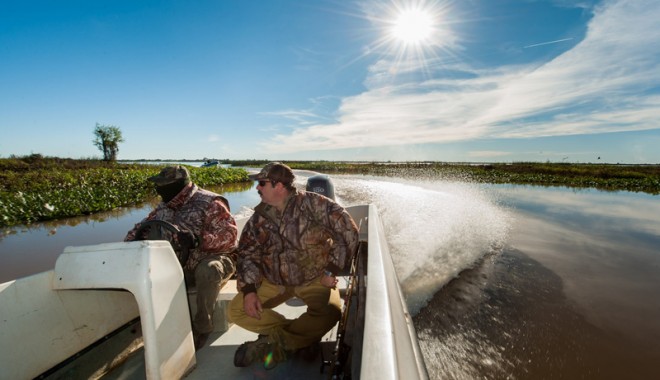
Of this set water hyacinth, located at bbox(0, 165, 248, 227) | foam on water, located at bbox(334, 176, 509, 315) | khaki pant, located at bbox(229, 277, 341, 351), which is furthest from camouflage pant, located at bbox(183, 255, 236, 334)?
water hyacinth, located at bbox(0, 165, 248, 227)

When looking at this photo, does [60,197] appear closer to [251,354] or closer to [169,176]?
[169,176]

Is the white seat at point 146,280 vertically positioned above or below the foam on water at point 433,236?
above

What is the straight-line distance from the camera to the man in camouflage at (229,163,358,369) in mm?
2373

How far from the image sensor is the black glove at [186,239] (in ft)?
7.97

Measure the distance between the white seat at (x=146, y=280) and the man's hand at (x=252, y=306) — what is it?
479mm

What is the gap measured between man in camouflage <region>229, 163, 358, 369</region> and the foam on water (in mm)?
2568

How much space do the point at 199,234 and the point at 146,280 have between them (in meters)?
0.97

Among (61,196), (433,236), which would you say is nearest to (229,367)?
(433,236)

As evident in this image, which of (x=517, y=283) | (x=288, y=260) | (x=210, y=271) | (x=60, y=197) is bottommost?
(x=517, y=283)

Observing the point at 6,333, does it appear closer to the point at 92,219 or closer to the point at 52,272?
the point at 52,272

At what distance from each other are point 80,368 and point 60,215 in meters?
10.4

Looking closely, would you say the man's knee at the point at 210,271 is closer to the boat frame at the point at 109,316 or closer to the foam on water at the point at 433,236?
A: the boat frame at the point at 109,316

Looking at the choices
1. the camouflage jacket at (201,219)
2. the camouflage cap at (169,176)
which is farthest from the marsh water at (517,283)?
the camouflage cap at (169,176)

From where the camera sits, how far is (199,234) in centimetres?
278
